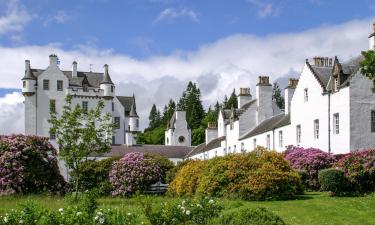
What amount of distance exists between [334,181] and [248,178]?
14.0 ft

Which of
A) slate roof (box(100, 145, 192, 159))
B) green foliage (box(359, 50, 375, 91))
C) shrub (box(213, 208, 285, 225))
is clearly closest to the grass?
shrub (box(213, 208, 285, 225))

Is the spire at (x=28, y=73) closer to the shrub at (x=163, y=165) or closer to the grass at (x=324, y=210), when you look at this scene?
the shrub at (x=163, y=165)

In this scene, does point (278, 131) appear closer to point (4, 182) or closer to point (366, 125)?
point (366, 125)

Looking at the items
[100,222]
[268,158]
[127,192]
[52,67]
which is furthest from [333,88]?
[52,67]

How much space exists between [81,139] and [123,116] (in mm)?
52021

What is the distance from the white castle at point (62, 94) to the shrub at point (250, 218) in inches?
2469

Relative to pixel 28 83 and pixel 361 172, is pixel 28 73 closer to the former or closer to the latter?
pixel 28 83

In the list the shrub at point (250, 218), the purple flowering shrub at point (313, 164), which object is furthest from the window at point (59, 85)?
the shrub at point (250, 218)

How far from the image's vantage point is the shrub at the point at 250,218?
11602 mm

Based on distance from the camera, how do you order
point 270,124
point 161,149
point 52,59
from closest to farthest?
point 270,124 → point 52,59 → point 161,149

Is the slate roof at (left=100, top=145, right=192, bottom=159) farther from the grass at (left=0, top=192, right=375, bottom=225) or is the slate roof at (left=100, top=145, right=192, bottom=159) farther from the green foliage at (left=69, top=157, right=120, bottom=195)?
the grass at (left=0, top=192, right=375, bottom=225)

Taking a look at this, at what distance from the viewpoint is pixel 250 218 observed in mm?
11812

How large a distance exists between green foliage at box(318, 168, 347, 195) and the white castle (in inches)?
2043

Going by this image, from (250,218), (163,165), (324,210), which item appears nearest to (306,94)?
(163,165)
